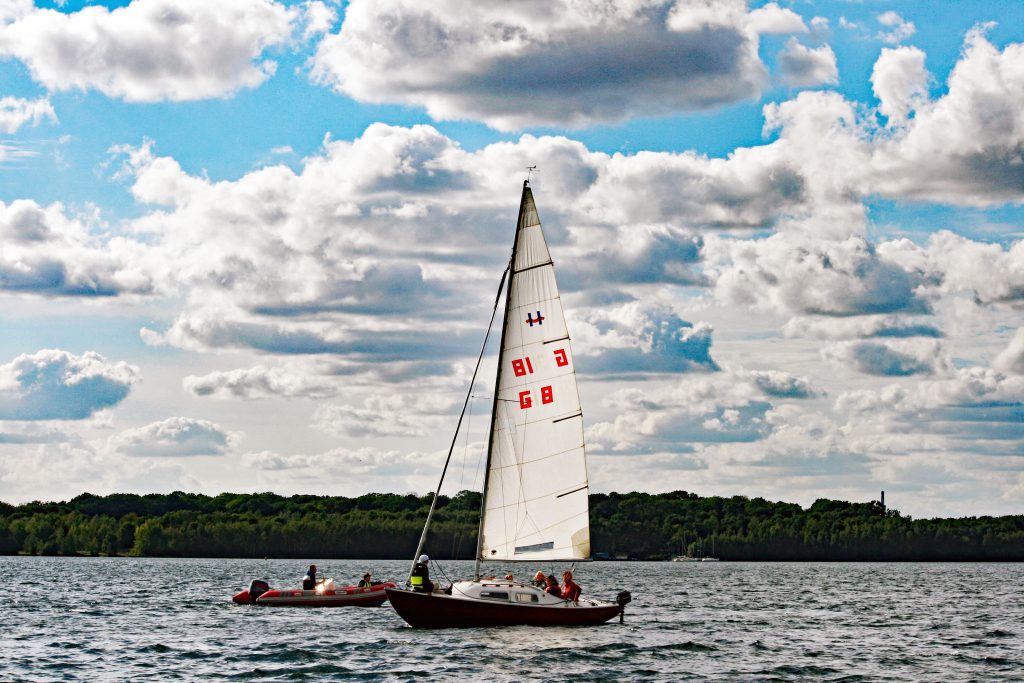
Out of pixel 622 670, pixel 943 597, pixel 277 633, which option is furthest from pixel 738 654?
pixel 943 597

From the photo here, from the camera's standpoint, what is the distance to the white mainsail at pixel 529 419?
5650cm

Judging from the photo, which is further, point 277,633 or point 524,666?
point 277,633

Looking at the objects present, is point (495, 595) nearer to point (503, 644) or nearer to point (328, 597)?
point (503, 644)

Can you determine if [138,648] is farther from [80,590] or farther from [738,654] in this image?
[80,590]

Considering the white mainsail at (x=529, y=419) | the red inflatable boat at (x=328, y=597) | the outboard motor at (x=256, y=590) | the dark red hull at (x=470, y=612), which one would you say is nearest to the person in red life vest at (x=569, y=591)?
the dark red hull at (x=470, y=612)

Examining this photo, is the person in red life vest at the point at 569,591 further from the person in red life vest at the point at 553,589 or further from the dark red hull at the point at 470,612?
the dark red hull at the point at 470,612

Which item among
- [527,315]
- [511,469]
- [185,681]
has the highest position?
[527,315]

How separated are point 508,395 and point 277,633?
1627 centimetres

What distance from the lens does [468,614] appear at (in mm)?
55500

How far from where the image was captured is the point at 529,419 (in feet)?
186

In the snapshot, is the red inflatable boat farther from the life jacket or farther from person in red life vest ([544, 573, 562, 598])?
person in red life vest ([544, 573, 562, 598])

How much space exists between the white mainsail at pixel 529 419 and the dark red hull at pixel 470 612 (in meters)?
2.12

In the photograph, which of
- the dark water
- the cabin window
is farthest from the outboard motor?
the cabin window

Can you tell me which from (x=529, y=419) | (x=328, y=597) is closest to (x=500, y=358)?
(x=529, y=419)
